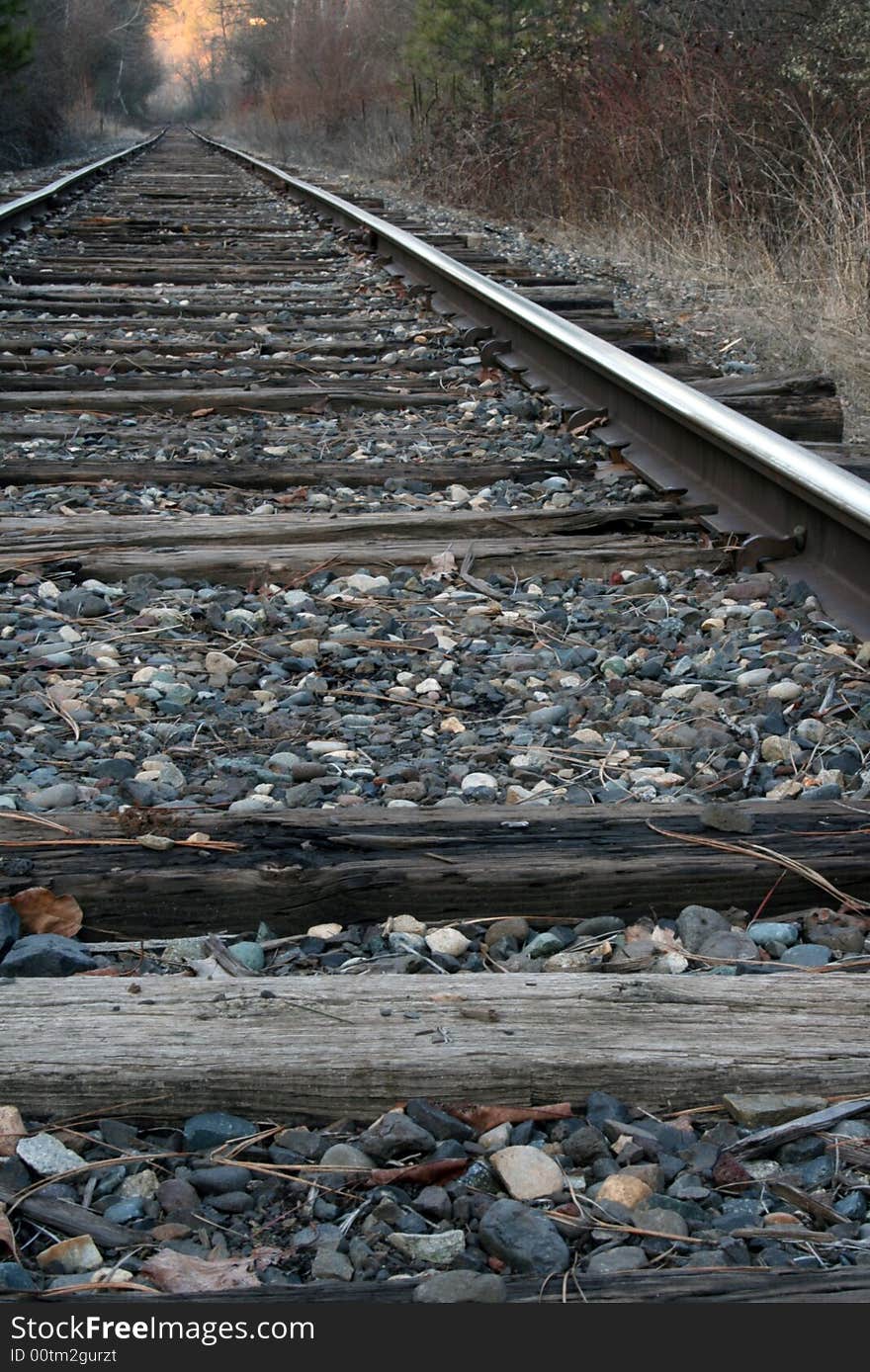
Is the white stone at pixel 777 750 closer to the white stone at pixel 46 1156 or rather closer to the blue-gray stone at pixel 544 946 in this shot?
the blue-gray stone at pixel 544 946

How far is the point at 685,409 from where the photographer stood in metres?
3.71

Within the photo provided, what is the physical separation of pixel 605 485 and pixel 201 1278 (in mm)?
2957

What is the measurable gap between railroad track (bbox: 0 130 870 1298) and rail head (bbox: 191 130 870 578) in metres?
0.02

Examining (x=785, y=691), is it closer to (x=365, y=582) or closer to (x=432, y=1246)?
(x=365, y=582)

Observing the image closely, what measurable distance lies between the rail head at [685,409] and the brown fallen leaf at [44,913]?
5.66ft

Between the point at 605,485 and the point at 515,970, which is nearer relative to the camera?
the point at 515,970

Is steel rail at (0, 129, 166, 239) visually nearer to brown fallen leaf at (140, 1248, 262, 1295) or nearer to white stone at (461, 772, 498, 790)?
white stone at (461, 772, 498, 790)

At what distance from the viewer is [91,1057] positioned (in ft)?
4.81

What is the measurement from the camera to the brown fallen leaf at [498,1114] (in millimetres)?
1439

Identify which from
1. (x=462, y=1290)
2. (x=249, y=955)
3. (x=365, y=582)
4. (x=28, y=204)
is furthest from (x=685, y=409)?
(x=28, y=204)

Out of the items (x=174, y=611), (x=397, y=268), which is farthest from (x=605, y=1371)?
(x=397, y=268)

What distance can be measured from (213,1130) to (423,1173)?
0.22m

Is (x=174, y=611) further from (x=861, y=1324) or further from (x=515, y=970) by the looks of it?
(x=861, y=1324)

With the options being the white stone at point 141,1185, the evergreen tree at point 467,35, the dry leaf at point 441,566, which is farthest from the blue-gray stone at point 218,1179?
the evergreen tree at point 467,35
